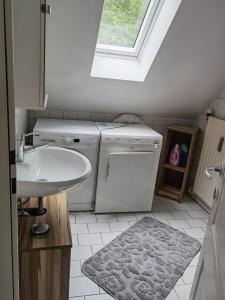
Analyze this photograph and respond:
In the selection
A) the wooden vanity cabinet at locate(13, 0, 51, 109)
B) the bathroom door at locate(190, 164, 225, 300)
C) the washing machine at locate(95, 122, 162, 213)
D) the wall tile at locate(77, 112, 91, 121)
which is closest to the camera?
the bathroom door at locate(190, 164, 225, 300)

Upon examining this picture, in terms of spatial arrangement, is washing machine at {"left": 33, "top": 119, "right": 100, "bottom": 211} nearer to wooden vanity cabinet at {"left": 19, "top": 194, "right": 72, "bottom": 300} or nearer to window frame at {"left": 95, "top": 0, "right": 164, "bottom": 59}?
window frame at {"left": 95, "top": 0, "right": 164, "bottom": 59}

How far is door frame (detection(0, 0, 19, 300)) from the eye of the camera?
725 mm

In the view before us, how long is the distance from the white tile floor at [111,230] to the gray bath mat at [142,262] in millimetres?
51

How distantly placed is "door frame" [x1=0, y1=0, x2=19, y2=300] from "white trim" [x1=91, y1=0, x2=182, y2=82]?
60.0 inches

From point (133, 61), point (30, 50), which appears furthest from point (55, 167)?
point (133, 61)

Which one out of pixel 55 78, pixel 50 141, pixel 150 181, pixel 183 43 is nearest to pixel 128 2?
pixel 183 43

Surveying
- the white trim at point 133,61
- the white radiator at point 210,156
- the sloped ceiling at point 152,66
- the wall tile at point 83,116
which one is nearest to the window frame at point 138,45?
the white trim at point 133,61

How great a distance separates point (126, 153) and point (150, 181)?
44 cm

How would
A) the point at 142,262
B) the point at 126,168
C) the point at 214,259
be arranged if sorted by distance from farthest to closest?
the point at 126,168 < the point at 142,262 < the point at 214,259

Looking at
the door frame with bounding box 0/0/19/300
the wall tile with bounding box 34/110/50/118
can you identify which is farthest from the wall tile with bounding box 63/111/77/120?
the door frame with bounding box 0/0/19/300

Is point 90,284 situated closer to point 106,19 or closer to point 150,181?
point 150,181

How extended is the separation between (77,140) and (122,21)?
3.75 feet

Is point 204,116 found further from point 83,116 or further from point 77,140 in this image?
point 77,140

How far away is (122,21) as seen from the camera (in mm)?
2197
